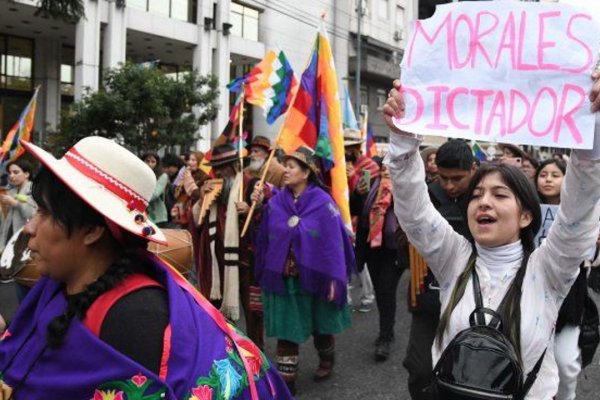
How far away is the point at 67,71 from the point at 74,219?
85.1 ft

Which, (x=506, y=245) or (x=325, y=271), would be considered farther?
(x=325, y=271)

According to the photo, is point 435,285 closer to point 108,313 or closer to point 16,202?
point 108,313

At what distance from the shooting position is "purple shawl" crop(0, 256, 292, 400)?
1452 millimetres

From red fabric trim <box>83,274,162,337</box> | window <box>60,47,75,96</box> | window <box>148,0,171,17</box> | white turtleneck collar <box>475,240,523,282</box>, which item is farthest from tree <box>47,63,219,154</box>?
red fabric trim <box>83,274,162,337</box>

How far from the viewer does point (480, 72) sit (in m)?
1.99

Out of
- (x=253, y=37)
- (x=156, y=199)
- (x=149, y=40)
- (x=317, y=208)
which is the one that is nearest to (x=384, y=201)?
(x=317, y=208)

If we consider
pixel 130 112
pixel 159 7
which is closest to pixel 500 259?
pixel 130 112

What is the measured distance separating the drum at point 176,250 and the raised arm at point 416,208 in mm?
2320

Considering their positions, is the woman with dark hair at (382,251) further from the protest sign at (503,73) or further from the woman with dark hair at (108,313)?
the woman with dark hair at (108,313)

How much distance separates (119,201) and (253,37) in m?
28.2

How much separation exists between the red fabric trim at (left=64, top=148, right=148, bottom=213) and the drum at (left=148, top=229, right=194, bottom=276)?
260 centimetres

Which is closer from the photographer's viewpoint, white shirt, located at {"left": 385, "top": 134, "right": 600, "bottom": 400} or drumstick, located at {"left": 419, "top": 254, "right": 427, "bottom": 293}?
white shirt, located at {"left": 385, "top": 134, "right": 600, "bottom": 400}

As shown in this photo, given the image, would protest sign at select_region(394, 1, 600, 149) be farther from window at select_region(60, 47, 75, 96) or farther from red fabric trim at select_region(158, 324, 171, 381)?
window at select_region(60, 47, 75, 96)

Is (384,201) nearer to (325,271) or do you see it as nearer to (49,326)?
(325,271)
